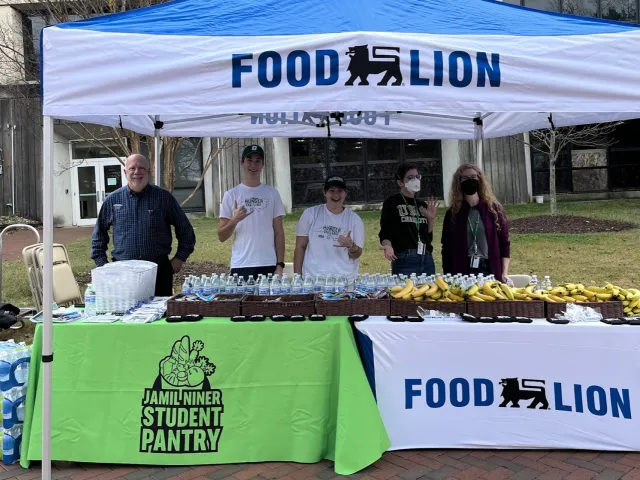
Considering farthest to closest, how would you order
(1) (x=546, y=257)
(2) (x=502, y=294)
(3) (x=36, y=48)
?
1. (3) (x=36, y=48)
2. (1) (x=546, y=257)
3. (2) (x=502, y=294)

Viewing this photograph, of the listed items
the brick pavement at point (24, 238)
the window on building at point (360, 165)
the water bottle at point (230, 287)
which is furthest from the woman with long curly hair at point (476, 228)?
the window on building at point (360, 165)

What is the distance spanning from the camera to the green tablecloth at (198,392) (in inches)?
118

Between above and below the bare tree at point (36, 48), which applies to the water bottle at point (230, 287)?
below

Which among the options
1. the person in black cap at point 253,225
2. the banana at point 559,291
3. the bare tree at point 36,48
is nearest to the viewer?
the banana at point 559,291

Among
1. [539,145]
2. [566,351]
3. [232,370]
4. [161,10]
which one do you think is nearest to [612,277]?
[566,351]

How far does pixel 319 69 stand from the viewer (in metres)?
2.66

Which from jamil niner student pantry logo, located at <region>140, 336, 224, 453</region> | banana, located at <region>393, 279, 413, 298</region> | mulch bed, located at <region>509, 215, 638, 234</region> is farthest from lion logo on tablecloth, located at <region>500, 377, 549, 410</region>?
mulch bed, located at <region>509, 215, 638, 234</region>

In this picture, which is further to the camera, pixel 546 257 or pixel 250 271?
pixel 546 257

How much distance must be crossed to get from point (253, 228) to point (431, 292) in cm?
170

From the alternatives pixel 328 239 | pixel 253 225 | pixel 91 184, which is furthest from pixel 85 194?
pixel 328 239

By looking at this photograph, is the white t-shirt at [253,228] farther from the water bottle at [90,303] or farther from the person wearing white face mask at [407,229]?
the water bottle at [90,303]


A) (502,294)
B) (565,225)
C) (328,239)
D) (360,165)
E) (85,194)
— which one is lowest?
(502,294)

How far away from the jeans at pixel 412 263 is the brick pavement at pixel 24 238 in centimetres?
910

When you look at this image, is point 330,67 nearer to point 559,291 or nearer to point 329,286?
point 329,286
